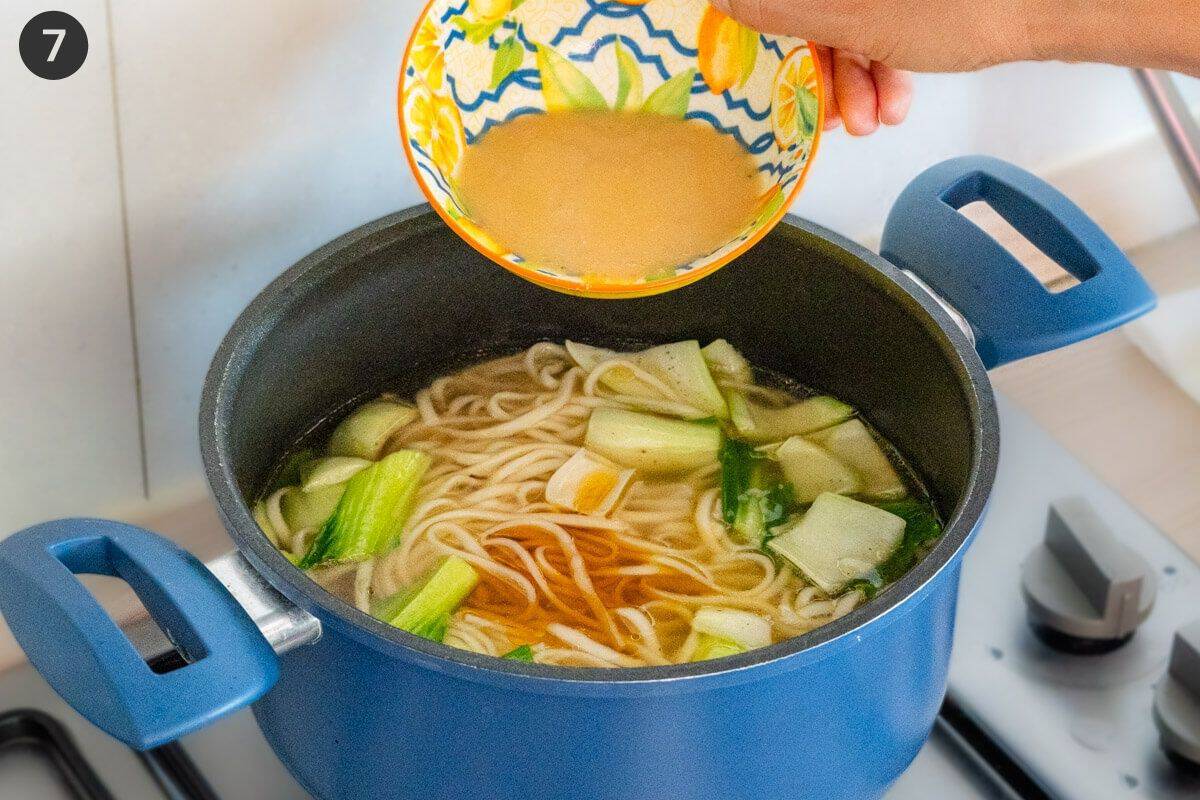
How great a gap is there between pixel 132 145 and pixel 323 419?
28cm

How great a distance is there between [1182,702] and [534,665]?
69 cm

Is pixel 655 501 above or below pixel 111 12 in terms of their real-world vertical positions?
below

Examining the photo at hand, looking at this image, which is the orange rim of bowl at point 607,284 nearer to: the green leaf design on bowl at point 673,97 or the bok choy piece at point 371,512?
the green leaf design on bowl at point 673,97

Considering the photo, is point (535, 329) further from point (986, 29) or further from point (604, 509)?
point (986, 29)

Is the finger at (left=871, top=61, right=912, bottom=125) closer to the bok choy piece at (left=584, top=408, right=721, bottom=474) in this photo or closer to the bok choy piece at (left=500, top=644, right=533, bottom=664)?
the bok choy piece at (left=584, top=408, right=721, bottom=474)

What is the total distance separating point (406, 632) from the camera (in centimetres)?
82

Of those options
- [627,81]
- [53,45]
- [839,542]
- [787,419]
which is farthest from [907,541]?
[53,45]

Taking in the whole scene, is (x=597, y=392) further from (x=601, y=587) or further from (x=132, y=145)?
(x=132, y=145)

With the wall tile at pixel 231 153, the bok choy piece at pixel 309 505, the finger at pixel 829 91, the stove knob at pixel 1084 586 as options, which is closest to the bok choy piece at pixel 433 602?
the bok choy piece at pixel 309 505

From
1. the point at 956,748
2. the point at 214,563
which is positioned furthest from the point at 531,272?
the point at 956,748

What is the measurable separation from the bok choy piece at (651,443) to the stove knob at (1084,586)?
0.35 meters

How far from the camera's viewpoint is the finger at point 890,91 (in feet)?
3.65

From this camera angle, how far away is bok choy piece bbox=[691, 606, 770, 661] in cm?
103

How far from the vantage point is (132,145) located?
1094 mm
